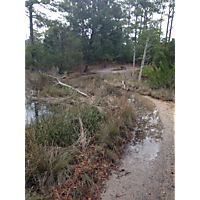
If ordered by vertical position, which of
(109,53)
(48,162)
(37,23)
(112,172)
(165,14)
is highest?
(165,14)

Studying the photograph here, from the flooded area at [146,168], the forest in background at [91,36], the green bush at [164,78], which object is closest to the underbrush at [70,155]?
the flooded area at [146,168]

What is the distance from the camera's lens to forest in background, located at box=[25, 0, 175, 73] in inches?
610

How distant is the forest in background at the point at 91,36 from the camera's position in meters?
15.5

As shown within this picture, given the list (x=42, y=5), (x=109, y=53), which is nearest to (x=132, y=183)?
(x=42, y=5)

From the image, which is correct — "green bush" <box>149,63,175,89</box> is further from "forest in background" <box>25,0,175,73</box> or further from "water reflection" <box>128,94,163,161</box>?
"forest in background" <box>25,0,175,73</box>

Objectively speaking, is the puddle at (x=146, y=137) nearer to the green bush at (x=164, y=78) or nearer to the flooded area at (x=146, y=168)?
the flooded area at (x=146, y=168)

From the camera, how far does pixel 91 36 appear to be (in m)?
22.8

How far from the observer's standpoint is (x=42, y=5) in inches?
542

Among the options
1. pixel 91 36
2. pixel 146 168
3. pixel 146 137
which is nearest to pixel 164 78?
pixel 146 137

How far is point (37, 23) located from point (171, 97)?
45.3ft

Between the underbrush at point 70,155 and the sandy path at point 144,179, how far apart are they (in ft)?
0.69

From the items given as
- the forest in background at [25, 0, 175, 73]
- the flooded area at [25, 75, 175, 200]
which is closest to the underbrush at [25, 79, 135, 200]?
the flooded area at [25, 75, 175, 200]
